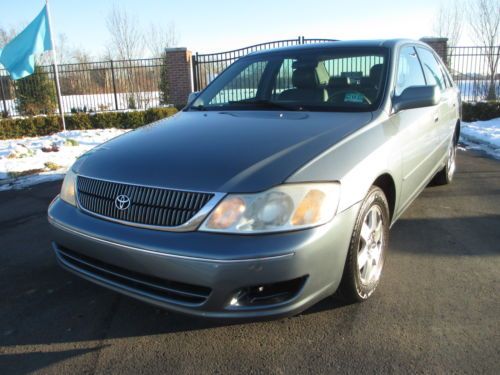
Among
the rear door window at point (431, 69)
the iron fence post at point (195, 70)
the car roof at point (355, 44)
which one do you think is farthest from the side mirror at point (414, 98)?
the iron fence post at point (195, 70)

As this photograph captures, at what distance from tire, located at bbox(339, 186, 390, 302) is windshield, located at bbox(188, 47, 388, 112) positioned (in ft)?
2.58

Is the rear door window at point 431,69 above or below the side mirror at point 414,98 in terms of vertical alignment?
above

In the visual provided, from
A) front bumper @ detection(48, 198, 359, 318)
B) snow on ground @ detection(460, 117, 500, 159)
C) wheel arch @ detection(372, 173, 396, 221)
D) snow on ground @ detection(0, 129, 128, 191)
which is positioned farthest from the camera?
snow on ground @ detection(460, 117, 500, 159)

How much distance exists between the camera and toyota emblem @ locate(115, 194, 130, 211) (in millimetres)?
2357

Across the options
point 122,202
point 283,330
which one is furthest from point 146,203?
point 283,330

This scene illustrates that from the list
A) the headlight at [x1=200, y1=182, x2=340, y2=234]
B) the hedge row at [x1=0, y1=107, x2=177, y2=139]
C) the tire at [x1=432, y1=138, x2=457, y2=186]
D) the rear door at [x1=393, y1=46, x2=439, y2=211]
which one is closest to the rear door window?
the rear door at [x1=393, y1=46, x2=439, y2=211]

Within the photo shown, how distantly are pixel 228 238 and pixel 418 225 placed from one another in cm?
272

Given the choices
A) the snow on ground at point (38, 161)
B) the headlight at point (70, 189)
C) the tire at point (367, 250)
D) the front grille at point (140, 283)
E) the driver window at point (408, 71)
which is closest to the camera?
the front grille at point (140, 283)

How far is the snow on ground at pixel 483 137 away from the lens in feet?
27.1

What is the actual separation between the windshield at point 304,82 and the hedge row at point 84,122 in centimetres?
910

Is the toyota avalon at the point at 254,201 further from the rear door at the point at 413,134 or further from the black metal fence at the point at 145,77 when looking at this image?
the black metal fence at the point at 145,77

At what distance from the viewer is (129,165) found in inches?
99.7

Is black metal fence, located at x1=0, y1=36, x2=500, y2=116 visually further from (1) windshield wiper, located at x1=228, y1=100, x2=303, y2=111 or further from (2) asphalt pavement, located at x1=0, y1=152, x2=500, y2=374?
(2) asphalt pavement, located at x1=0, y1=152, x2=500, y2=374

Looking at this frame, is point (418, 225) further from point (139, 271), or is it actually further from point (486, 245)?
point (139, 271)
